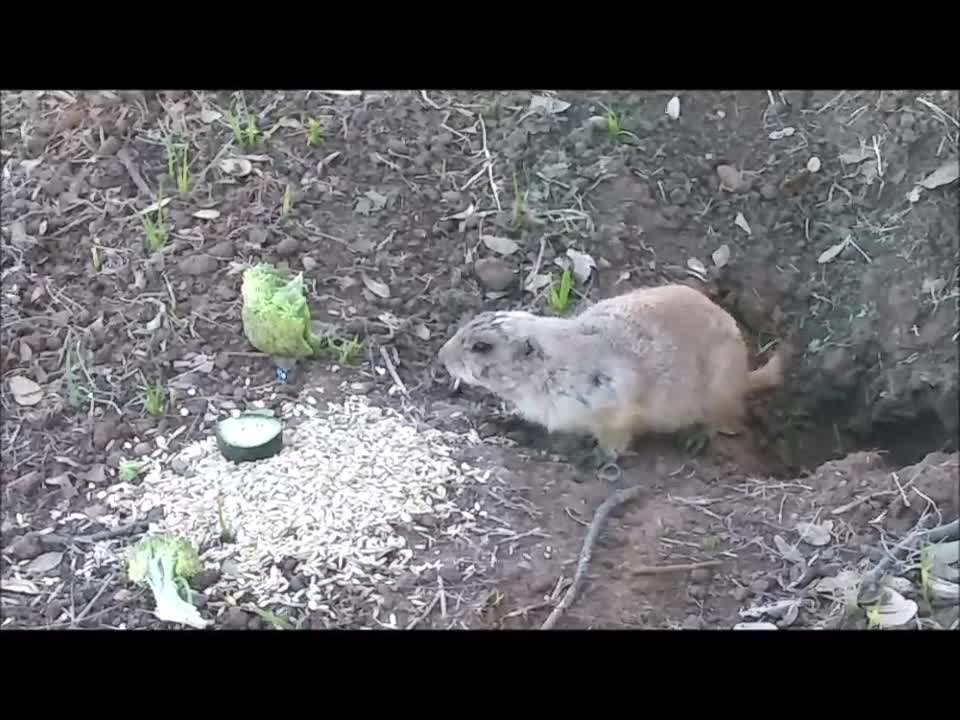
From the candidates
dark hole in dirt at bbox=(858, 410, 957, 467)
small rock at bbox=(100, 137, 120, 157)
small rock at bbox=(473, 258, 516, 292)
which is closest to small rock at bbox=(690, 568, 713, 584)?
dark hole in dirt at bbox=(858, 410, 957, 467)

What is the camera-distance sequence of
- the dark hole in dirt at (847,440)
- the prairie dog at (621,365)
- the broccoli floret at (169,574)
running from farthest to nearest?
the prairie dog at (621,365)
the dark hole in dirt at (847,440)
the broccoli floret at (169,574)

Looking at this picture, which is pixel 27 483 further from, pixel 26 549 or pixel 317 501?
pixel 317 501

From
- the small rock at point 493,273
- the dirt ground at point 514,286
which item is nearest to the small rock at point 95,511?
the dirt ground at point 514,286

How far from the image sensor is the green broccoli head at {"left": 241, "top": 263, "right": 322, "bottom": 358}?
5.32 ft

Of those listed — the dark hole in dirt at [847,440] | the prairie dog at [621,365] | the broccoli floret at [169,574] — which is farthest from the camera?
the prairie dog at [621,365]

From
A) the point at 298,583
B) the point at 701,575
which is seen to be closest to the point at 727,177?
the point at 701,575

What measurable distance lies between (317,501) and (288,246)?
332mm

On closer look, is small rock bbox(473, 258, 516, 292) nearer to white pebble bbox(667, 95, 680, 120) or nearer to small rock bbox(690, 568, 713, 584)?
white pebble bbox(667, 95, 680, 120)

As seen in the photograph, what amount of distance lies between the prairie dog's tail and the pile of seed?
0.45 meters

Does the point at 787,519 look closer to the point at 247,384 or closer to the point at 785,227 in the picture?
the point at 785,227

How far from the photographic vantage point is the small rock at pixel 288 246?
5.43ft

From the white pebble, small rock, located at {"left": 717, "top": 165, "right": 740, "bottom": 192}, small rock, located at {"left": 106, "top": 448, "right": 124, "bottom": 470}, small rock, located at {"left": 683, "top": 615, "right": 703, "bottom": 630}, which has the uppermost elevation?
the white pebble

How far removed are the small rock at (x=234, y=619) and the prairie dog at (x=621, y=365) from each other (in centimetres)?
43

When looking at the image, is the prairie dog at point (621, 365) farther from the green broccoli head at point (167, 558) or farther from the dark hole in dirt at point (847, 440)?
the green broccoli head at point (167, 558)
